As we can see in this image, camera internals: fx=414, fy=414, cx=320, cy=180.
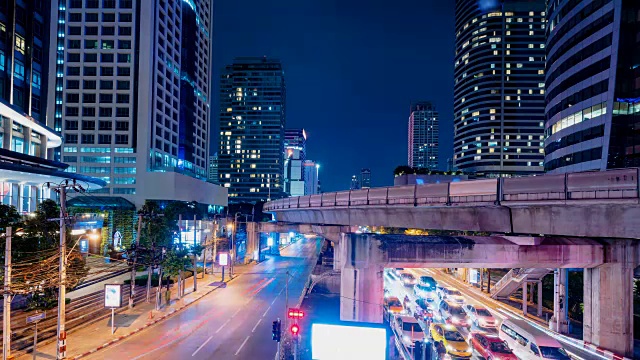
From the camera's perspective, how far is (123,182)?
89250mm

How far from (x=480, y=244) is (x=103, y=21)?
317ft

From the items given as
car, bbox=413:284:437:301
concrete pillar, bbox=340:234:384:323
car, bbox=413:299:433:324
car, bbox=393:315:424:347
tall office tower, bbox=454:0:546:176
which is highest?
tall office tower, bbox=454:0:546:176

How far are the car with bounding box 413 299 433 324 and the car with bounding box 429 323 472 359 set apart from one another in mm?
6690

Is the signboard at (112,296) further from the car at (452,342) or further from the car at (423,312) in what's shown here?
the car at (423,312)

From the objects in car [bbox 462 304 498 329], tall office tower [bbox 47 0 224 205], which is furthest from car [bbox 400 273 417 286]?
tall office tower [bbox 47 0 224 205]

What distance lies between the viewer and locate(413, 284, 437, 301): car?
43.8 m

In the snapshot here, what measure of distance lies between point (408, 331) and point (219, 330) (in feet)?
44.5

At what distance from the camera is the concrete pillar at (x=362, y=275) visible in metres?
23.3

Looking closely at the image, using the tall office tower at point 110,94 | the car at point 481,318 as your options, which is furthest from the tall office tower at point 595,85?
the tall office tower at point 110,94

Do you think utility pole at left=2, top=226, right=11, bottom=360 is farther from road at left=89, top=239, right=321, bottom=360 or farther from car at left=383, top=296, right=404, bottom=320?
car at left=383, top=296, right=404, bottom=320

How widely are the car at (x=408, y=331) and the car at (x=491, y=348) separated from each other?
3.28 meters

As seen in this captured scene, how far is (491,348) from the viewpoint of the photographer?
23.0 m

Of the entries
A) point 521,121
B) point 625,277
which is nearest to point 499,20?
point 521,121

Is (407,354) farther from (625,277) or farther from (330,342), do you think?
(625,277)
